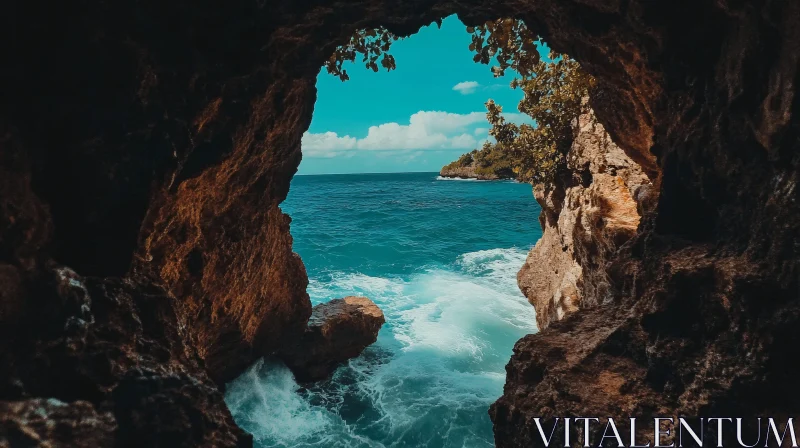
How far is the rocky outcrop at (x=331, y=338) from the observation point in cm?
1193

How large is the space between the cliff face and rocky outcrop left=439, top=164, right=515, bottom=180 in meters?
89.8

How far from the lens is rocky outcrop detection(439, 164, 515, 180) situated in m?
93.7

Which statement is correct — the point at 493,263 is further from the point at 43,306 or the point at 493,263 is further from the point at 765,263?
the point at 43,306

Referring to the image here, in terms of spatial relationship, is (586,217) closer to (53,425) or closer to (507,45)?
(507,45)

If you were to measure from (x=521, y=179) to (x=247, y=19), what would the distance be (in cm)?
1260

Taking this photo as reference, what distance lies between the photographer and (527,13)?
6523mm

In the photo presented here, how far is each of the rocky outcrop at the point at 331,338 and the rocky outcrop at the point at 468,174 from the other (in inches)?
3298

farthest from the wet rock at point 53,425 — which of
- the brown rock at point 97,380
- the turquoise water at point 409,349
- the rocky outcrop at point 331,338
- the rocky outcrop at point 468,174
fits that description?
the rocky outcrop at point 468,174

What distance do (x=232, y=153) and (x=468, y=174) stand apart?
343ft

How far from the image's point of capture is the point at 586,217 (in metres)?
9.61

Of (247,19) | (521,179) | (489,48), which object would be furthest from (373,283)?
(247,19)

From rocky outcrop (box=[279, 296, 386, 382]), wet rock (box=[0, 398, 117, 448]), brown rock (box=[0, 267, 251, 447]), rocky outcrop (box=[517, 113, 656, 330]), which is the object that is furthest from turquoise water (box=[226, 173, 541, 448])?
wet rock (box=[0, 398, 117, 448])

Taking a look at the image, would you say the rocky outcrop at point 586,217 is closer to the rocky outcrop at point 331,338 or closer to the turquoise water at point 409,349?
the turquoise water at point 409,349

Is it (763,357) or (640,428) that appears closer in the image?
(763,357)
